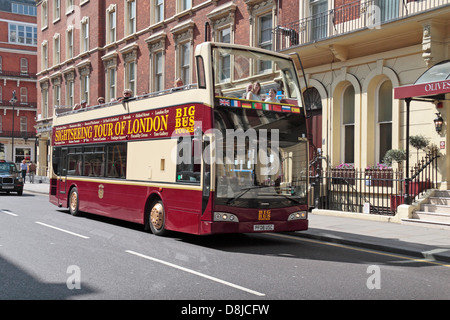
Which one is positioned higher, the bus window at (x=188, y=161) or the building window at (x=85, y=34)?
the building window at (x=85, y=34)

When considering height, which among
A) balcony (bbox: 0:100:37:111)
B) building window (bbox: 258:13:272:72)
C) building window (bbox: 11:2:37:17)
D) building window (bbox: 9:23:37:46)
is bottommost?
building window (bbox: 258:13:272:72)

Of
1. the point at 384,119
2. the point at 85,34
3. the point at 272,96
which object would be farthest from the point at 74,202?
the point at 85,34

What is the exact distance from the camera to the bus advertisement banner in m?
10.3

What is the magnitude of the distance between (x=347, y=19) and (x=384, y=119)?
3.50m

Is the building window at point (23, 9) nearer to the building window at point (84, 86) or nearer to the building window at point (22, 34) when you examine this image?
the building window at point (22, 34)

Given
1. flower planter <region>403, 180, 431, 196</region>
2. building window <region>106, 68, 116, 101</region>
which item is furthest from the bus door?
building window <region>106, 68, 116, 101</region>

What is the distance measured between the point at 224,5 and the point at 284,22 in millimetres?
4041

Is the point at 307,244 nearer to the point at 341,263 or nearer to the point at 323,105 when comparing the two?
the point at 341,263

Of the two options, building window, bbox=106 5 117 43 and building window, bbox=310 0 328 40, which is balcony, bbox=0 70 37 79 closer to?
building window, bbox=106 5 117 43

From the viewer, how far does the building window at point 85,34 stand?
35541 millimetres

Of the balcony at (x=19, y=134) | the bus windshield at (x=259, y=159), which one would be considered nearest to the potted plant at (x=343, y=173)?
the bus windshield at (x=259, y=159)

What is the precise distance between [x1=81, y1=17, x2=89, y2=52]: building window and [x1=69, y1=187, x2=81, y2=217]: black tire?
2197 cm

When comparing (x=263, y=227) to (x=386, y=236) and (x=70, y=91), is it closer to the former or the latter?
(x=386, y=236)

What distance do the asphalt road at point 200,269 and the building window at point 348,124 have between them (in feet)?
21.9
